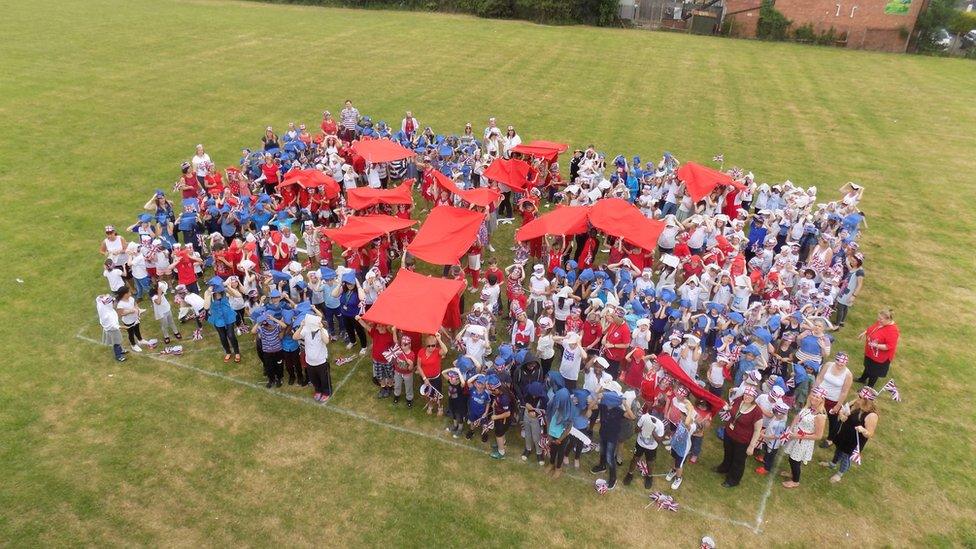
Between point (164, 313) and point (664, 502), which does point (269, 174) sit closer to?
point (164, 313)

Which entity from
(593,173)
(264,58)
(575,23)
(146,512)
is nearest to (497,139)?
(593,173)

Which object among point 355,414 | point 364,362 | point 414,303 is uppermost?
point 414,303

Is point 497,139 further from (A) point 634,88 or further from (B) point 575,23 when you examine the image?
(B) point 575,23

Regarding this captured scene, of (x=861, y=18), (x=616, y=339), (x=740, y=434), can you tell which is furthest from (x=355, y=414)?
(x=861, y=18)

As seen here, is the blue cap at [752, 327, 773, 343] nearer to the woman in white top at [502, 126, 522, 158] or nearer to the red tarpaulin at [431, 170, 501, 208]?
the red tarpaulin at [431, 170, 501, 208]

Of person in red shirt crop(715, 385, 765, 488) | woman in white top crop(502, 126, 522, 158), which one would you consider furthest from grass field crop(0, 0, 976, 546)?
woman in white top crop(502, 126, 522, 158)

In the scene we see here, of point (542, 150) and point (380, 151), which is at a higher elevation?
point (380, 151)
